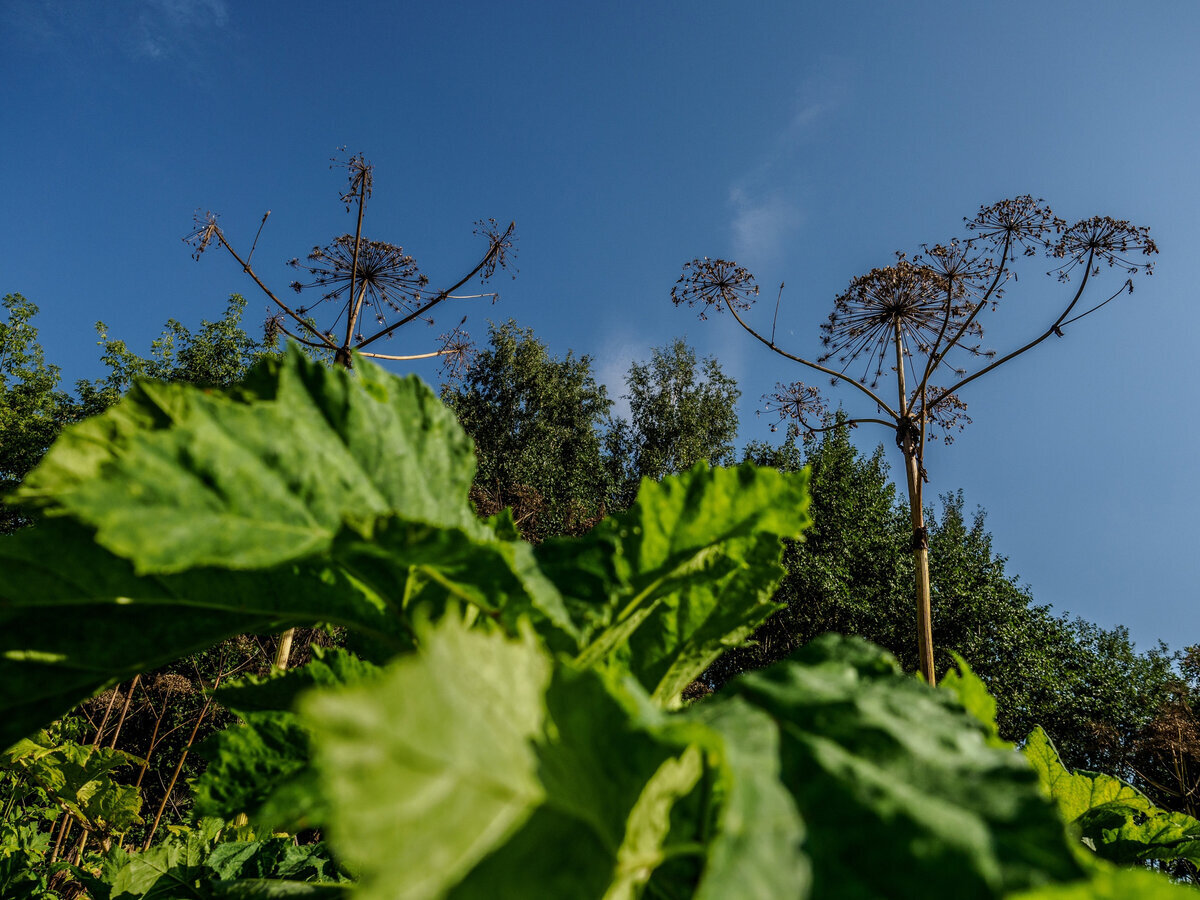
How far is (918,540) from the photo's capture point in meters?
3.72

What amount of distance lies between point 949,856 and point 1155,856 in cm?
94

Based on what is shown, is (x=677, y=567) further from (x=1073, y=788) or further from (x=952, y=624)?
(x=952, y=624)

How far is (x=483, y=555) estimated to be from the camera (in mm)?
445


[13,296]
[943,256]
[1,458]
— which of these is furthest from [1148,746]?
[13,296]

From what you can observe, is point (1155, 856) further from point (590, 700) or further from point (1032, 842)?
point (590, 700)

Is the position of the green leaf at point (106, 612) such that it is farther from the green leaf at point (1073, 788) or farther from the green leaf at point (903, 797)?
the green leaf at point (1073, 788)

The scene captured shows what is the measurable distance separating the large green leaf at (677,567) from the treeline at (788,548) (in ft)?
21.3

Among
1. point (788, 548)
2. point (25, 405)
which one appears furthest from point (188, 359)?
point (788, 548)

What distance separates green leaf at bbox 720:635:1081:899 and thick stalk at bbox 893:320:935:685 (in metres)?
2.77

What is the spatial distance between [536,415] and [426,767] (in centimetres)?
2293

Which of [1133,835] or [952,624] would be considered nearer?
[1133,835]

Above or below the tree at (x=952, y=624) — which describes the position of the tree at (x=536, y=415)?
above

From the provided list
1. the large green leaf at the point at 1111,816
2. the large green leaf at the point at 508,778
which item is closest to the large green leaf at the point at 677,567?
the large green leaf at the point at 508,778

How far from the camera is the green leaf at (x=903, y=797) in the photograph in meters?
0.29
